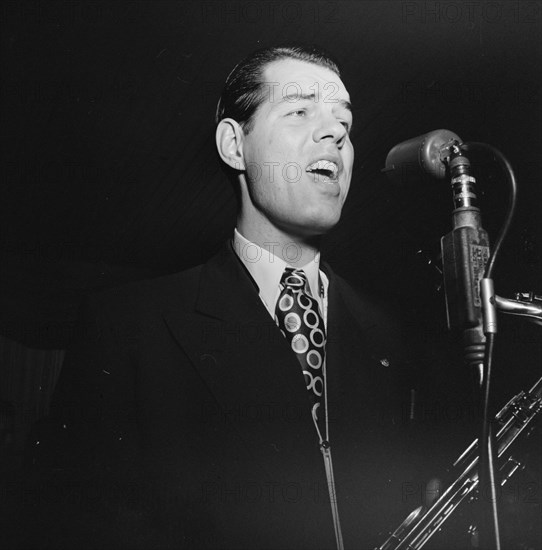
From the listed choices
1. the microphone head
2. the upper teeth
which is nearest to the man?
the upper teeth

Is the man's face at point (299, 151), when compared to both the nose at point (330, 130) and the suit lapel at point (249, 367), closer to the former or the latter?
the nose at point (330, 130)

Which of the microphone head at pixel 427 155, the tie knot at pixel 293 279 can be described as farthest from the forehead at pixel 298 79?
the tie knot at pixel 293 279

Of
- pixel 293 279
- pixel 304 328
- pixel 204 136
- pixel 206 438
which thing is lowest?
pixel 206 438

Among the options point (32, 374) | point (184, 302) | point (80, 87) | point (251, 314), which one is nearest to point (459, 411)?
point (251, 314)

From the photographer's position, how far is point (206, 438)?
3.55 ft

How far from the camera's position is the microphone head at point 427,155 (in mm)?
1078

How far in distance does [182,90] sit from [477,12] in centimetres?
81

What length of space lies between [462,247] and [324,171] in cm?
42

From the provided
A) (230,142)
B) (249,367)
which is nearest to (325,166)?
(230,142)

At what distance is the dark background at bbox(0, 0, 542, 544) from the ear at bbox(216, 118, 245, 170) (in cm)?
3

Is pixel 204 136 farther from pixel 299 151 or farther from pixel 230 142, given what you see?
pixel 299 151

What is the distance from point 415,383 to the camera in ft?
4.07

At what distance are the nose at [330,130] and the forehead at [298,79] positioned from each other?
0.22 feet

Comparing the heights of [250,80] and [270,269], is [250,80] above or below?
above
